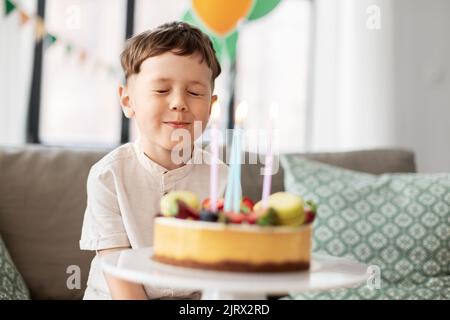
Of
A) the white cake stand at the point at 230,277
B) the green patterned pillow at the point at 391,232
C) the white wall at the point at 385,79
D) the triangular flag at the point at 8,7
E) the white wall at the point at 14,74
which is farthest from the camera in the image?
the white wall at the point at 385,79

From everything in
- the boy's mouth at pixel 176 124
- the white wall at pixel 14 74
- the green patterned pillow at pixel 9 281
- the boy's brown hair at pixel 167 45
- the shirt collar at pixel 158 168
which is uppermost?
the white wall at pixel 14 74

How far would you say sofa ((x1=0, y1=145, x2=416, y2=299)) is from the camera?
189 centimetres

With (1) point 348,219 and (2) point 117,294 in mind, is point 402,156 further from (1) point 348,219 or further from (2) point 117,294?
(2) point 117,294

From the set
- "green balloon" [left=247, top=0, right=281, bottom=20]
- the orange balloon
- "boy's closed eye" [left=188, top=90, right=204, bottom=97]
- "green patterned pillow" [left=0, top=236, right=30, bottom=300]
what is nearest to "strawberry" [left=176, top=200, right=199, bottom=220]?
"boy's closed eye" [left=188, top=90, right=204, bottom=97]

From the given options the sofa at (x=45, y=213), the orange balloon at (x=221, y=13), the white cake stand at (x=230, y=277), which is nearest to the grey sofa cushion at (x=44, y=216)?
the sofa at (x=45, y=213)

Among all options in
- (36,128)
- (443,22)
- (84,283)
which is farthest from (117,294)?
(443,22)

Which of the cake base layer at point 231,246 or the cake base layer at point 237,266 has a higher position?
the cake base layer at point 231,246

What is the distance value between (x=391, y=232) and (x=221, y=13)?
1.54 metres

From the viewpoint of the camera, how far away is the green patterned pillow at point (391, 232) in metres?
1.84

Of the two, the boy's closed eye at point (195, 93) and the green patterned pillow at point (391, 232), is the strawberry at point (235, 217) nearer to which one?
the boy's closed eye at point (195, 93)

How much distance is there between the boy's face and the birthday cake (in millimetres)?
337

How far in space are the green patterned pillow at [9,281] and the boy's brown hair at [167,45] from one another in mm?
648
